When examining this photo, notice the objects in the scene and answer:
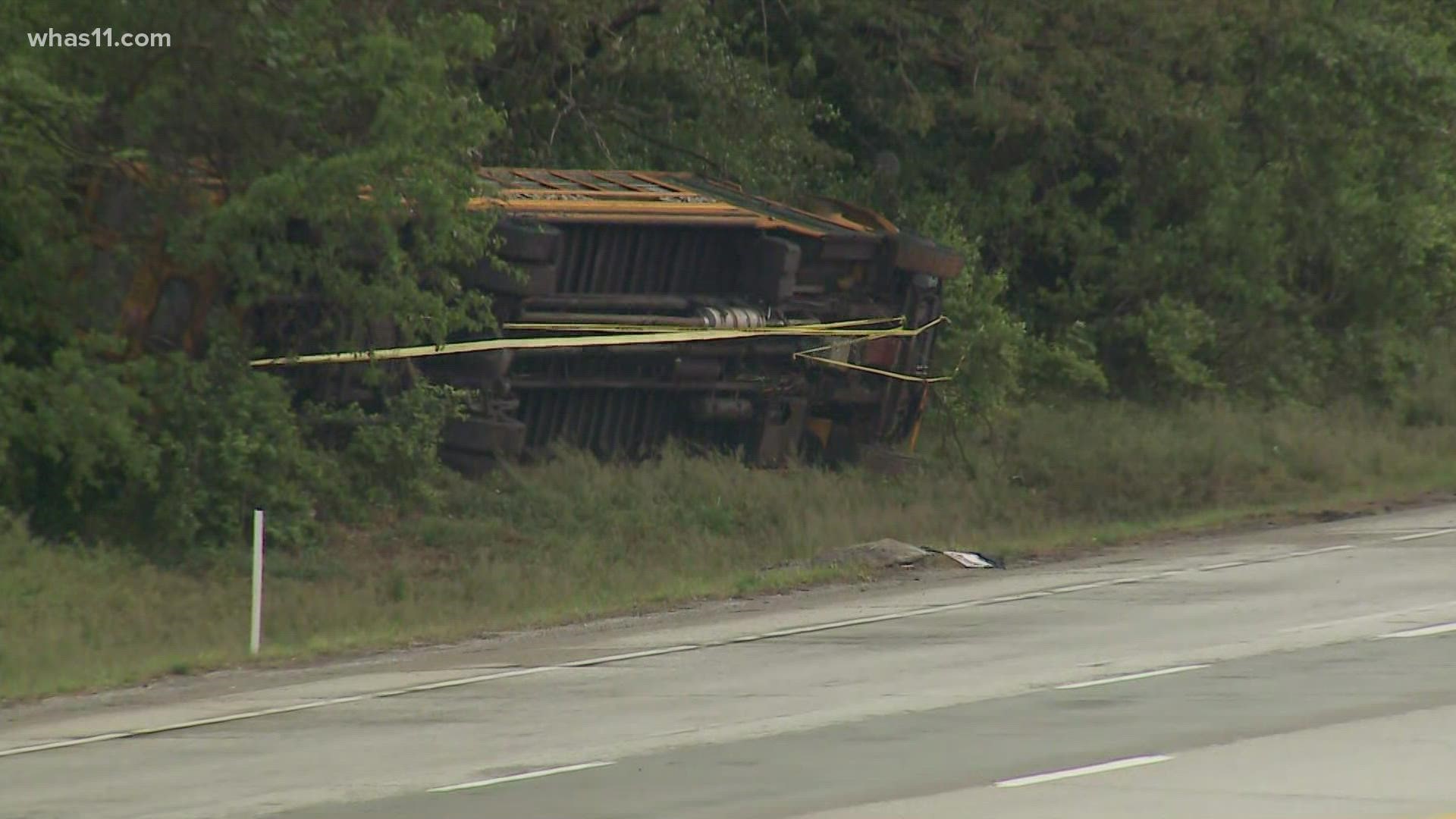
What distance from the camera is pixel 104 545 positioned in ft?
58.4

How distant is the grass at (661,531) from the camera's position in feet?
52.4

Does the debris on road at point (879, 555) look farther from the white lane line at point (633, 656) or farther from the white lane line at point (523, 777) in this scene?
the white lane line at point (523, 777)

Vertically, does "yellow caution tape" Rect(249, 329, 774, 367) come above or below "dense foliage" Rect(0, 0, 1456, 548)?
below

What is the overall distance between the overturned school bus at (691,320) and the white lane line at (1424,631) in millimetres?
9207

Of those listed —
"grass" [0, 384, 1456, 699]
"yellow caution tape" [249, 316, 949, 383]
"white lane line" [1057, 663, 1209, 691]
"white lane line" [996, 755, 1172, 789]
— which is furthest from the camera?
"yellow caution tape" [249, 316, 949, 383]

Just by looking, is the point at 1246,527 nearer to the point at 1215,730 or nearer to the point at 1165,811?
the point at 1215,730

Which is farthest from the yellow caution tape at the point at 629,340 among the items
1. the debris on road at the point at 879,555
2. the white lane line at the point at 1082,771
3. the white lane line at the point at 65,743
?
the white lane line at the point at 1082,771

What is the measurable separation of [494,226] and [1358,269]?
52.5 feet

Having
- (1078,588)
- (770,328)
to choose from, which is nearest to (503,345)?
(770,328)

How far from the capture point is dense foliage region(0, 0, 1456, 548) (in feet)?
56.0

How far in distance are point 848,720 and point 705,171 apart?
50.5 feet

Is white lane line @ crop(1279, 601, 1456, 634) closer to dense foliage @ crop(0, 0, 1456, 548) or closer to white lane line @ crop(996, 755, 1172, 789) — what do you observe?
white lane line @ crop(996, 755, 1172, 789)

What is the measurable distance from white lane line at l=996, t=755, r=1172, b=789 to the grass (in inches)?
274

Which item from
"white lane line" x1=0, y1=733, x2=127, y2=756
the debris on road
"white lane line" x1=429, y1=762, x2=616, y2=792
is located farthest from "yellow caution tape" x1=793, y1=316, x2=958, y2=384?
"white lane line" x1=429, y1=762, x2=616, y2=792
